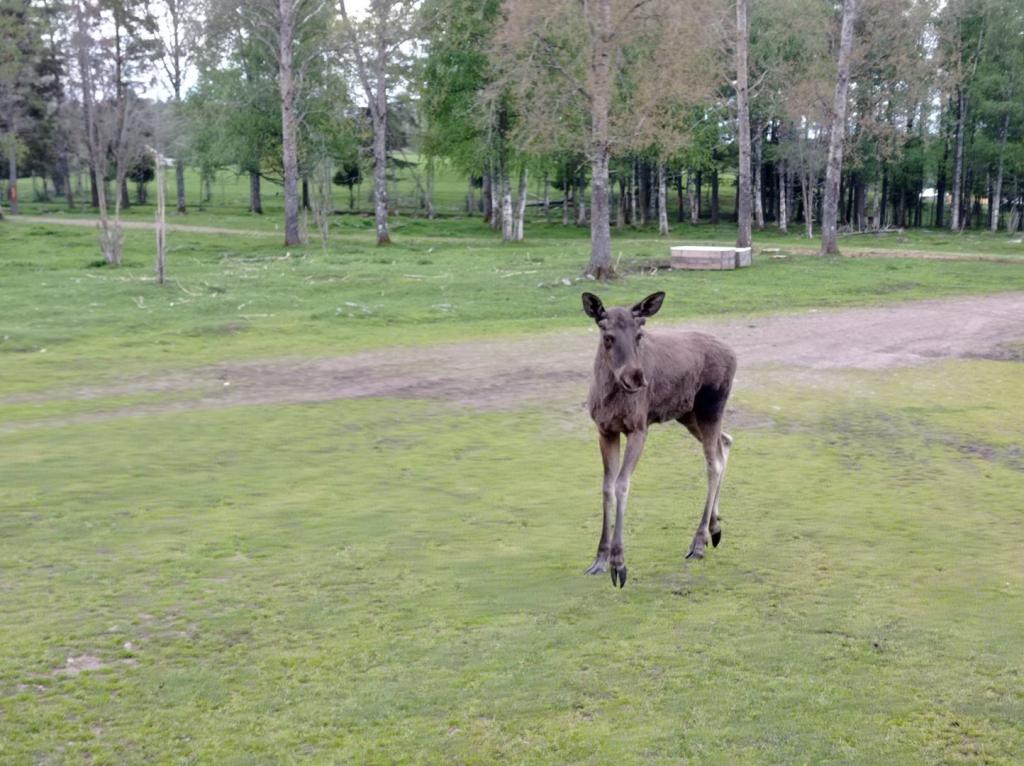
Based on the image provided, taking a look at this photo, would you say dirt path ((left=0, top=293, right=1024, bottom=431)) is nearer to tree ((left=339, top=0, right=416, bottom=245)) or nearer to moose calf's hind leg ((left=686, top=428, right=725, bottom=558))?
moose calf's hind leg ((left=686, top=428, right=725, bottom=558))

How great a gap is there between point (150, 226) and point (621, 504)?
49.1 meters

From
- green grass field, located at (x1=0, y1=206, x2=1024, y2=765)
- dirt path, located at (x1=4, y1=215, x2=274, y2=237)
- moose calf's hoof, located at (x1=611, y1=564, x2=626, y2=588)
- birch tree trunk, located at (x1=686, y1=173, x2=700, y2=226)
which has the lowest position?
green grass field, located at (x1=0, y1=206, x2=1024, y2=765)

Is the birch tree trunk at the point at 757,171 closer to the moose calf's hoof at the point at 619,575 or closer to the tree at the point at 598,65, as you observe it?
the tree at the point at 598,65

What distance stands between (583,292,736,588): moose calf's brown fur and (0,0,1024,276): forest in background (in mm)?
22145

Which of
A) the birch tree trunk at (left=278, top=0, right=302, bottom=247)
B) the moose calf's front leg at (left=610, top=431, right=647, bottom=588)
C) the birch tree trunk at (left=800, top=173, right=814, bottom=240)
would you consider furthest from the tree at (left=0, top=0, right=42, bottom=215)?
the moose calf's front leg at (left=610, top=431, right=647, bottom=588)

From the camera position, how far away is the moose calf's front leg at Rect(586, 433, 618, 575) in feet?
28.8

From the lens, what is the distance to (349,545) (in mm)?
9555

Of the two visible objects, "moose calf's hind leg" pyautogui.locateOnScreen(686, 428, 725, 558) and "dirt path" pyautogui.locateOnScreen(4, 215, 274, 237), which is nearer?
"moose calf's hind leg" pyautogui.locateOnScreen(686, 428, 725, 558)

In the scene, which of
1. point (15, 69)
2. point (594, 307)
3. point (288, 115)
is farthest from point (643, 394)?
point (15, 69)

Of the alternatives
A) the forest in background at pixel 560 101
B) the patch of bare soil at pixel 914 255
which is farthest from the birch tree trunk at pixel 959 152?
the patch of bare soil at pixel 914 255

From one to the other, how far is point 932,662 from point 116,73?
72.0 m

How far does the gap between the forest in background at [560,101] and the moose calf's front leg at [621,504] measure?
23290mm

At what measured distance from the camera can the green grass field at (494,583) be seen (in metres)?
6.25

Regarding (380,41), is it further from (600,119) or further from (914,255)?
(914,255)
